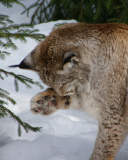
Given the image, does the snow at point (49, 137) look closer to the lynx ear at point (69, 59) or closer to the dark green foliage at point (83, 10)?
the lynx ear at point (69, 59)

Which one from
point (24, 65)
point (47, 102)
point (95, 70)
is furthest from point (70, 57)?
point (47, 102)

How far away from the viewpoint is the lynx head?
2.69m

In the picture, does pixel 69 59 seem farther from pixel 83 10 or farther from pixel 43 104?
pixel 83 10

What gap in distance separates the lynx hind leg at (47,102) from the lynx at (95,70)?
19cm

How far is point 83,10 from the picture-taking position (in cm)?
623

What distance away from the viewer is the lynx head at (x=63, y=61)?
8.83 feet

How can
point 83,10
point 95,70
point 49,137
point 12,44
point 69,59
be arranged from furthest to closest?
point 83,10 → point 49,137 → point 12,44 → point 95,70 → point 69,59

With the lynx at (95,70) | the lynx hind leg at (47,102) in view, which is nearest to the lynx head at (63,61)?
the lynx at (95,70)

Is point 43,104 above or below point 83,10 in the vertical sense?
below

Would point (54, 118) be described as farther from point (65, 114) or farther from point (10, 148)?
point (10, 148)

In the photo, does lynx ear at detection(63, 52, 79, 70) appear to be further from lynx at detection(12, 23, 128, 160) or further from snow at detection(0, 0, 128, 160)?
snow at detection(0, 0, 128, 160)

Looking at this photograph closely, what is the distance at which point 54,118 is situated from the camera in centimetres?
404

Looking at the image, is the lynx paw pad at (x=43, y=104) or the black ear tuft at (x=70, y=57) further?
the lynx paw pad at (x=43, y=104)

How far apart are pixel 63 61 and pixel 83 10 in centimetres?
385
